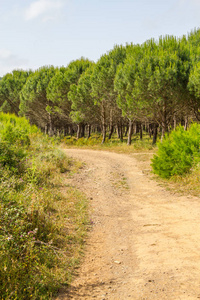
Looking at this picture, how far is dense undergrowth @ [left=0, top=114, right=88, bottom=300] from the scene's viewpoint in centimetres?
364

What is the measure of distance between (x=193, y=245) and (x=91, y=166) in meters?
9.61

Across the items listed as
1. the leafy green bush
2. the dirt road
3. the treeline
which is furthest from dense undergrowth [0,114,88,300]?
the treeline

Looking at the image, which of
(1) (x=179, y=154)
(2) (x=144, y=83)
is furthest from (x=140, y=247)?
(2) (x=144, y=83)

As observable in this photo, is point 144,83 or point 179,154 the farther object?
point 144,83

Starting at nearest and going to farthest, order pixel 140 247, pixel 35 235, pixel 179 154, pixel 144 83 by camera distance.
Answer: pixel 35 235, pixel 140 247, pixel 179 154, pixel 144 83

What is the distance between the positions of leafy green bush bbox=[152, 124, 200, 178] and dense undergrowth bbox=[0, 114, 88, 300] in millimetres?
4250

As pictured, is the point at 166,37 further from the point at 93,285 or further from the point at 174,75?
the point at 93,285

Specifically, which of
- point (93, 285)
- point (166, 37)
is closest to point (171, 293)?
point (93, 285)

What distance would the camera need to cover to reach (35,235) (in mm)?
4969

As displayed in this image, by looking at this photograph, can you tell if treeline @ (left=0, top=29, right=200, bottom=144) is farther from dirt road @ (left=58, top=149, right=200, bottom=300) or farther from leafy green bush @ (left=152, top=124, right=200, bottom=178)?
dirt road @ (left=58, top=149, right=200, bottom=300)

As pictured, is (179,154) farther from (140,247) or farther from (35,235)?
(35,235)

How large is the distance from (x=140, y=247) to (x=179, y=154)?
6223mm

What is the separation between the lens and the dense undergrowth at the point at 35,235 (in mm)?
3645

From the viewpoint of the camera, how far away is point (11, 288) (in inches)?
134
